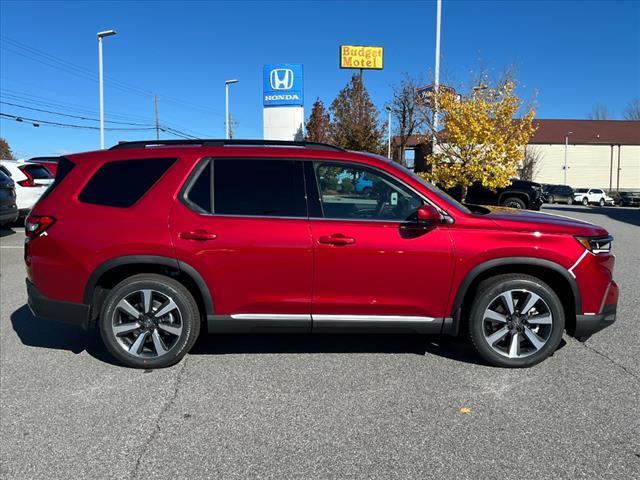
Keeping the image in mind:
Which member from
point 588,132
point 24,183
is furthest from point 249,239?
point 588,132

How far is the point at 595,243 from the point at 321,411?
258cm

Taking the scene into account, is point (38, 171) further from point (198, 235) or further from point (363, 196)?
point (363, 196)

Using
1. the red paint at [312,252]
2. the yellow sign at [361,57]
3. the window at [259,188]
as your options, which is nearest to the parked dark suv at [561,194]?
the yellow sign at [361,57]

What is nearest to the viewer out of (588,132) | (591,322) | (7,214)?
(591,322)

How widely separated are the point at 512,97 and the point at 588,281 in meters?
13.0

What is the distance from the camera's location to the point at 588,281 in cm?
400

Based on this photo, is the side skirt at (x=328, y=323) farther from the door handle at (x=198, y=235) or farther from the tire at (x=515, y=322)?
the door handle at (x=198, y=235)

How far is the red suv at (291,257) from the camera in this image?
396 centimetres

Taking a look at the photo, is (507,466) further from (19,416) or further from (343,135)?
(343,135)

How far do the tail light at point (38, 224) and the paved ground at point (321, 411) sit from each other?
115cm

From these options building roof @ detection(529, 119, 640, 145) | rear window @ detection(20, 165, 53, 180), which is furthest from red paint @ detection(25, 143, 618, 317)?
building roof @ detection(529, 119, 640, 145)

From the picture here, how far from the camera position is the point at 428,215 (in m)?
3.83

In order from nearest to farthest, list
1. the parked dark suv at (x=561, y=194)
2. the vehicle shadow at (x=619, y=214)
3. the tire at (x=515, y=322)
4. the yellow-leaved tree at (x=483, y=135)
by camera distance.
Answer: the tire at (x=515, y=322), the yellow-leaved tree at (x=483, y=135), the vehicle shadow at (x=619, y=214), the parked dark suv at (x=561, y=194)

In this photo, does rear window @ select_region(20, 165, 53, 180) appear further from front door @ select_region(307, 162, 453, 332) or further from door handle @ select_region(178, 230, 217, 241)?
front door @ select_region(307, 162, 453, 332)
